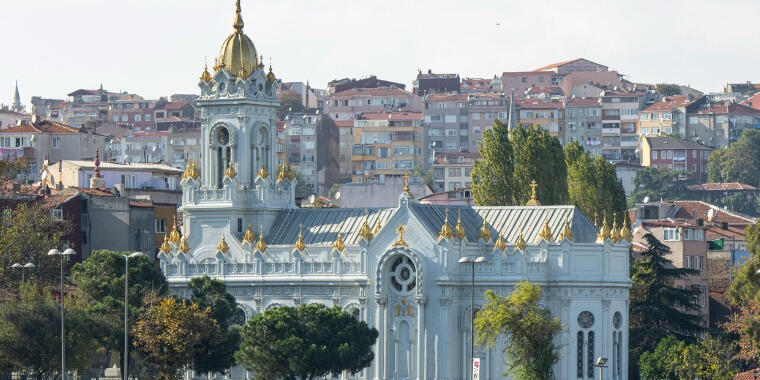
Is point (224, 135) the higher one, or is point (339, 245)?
point (224, 135)

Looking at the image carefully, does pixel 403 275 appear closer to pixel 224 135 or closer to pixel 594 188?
pixel 224 135

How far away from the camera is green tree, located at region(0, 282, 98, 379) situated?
10925 cm

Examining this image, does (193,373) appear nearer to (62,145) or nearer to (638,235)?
(638,235)

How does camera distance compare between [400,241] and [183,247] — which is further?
[183,247]

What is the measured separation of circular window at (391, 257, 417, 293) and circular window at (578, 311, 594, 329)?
322 inches

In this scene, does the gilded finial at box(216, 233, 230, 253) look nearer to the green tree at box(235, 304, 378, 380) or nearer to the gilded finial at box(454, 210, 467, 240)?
the green tree at box(235, 304, 378, 380)

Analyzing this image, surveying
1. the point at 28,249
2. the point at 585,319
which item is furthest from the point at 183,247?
the point at 585,319

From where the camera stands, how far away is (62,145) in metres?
189

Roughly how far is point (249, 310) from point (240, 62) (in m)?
13.2

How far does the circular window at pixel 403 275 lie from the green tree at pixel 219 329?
7960 millimetres

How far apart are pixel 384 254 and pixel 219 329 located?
8884 millimetres

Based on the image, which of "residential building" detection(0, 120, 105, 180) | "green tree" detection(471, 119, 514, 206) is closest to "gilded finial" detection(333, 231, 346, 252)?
"green tree" detection(471, 119, 514, 206)

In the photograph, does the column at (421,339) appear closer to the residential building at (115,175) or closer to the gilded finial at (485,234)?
the gilded finial at (485,234)

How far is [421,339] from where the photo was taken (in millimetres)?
114250
